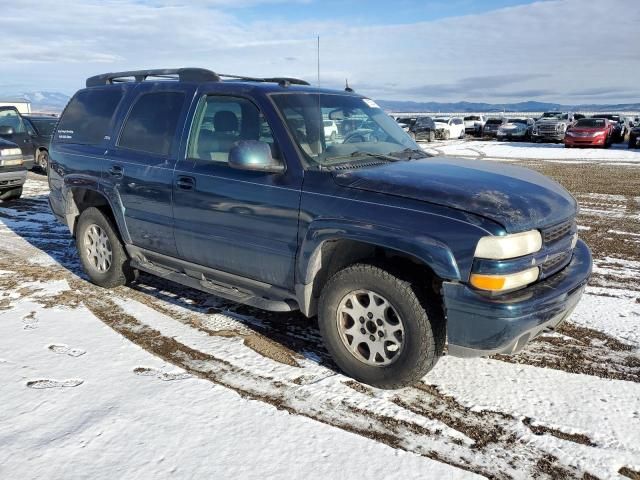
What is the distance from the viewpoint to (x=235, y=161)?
3613 mm

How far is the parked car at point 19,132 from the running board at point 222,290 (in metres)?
10.4

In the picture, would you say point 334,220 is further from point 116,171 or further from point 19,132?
point 19,132

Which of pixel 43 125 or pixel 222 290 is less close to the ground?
pixel 43 125

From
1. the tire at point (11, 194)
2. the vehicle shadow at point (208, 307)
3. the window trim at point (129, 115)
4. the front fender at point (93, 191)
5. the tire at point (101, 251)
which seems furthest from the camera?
the tire at point (11, 194)

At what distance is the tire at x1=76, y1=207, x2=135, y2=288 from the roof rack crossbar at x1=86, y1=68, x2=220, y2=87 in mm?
1315

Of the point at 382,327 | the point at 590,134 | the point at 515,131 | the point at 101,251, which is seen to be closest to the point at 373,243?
the point at 382,327

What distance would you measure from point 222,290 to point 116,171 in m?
1.62

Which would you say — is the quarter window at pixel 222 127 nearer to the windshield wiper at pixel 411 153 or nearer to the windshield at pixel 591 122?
the windshield wiper at pixel 411 153

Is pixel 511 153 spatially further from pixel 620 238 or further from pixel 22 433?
pixel 22 433

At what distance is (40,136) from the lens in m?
14.5

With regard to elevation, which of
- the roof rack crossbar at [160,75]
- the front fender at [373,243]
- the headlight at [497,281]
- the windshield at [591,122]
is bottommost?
the headlight at [497,281]

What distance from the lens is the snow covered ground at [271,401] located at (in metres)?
2.71

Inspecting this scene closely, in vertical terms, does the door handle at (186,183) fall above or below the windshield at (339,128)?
below

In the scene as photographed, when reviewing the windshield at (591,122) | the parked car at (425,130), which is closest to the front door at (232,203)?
the windshield at (591,122)
